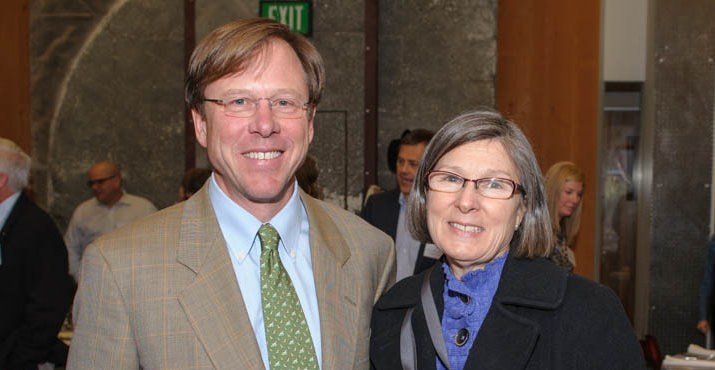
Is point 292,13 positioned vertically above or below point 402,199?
above

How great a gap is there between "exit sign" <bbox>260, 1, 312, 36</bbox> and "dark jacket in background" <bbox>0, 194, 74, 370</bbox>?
3.12m

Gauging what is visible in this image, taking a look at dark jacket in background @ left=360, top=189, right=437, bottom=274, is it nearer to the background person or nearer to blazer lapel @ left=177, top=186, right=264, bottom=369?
the background person

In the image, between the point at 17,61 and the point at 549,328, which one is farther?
the point at 17,61

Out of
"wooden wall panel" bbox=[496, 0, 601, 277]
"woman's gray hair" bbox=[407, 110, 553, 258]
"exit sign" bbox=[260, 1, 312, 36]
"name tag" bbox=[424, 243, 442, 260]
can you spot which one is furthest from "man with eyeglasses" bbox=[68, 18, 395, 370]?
"exit sign" bbox=[260, 1, 312, 36]

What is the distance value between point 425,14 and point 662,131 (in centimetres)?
211

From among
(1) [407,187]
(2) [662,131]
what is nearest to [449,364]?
(1) [407,187]

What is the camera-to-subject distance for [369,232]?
2037mm

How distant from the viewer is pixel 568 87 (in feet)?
19.3

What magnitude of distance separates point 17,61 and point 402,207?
12.2 feet

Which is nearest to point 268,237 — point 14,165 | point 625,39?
point 14,165

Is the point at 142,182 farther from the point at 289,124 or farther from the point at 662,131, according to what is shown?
the point at 289,124

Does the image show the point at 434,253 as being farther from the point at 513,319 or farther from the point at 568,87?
the point at 568,87

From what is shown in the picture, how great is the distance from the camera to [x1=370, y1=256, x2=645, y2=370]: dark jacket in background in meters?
1.59

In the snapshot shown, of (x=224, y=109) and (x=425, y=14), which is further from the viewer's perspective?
(x=425, y=14)
